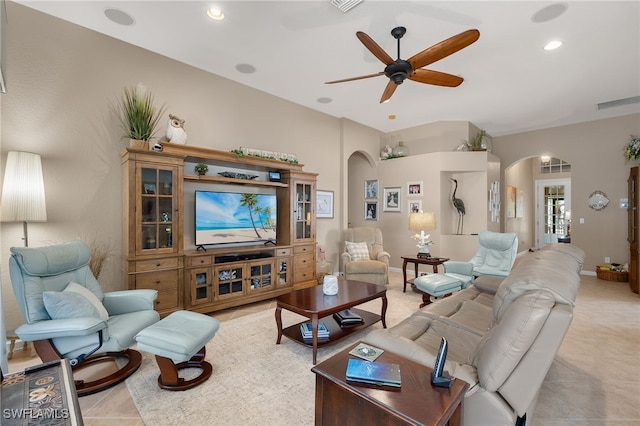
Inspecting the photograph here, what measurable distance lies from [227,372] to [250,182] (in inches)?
96.3

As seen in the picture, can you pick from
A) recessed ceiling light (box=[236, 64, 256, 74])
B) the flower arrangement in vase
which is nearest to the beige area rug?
recessed ceiling light (box=[236, 64, 256, 74])

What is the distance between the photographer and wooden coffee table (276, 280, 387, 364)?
8.04 ft

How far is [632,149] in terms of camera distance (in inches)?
200

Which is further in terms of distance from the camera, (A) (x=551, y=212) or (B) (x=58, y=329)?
(A) (x=551, y=212)

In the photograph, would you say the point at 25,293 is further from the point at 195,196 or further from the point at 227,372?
the point at 195,196

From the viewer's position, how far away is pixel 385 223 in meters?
6.54

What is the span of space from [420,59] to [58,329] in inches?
138

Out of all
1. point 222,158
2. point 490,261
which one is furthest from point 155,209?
point 490,261

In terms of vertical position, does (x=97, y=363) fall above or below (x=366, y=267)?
below

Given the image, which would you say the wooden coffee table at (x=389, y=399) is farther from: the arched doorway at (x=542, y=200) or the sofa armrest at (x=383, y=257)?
the arched doorway at (x=542, y=200)

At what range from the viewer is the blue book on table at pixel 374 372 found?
1.12 meters

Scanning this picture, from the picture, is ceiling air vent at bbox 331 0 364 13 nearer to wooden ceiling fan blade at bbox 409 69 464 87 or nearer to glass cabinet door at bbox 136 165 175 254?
wooden ceiling fan blade at bbox 409 69 464 87

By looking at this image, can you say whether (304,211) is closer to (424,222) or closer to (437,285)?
(424,222)

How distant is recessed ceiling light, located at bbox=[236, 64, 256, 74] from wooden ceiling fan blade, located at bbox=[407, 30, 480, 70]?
2.16 meters
